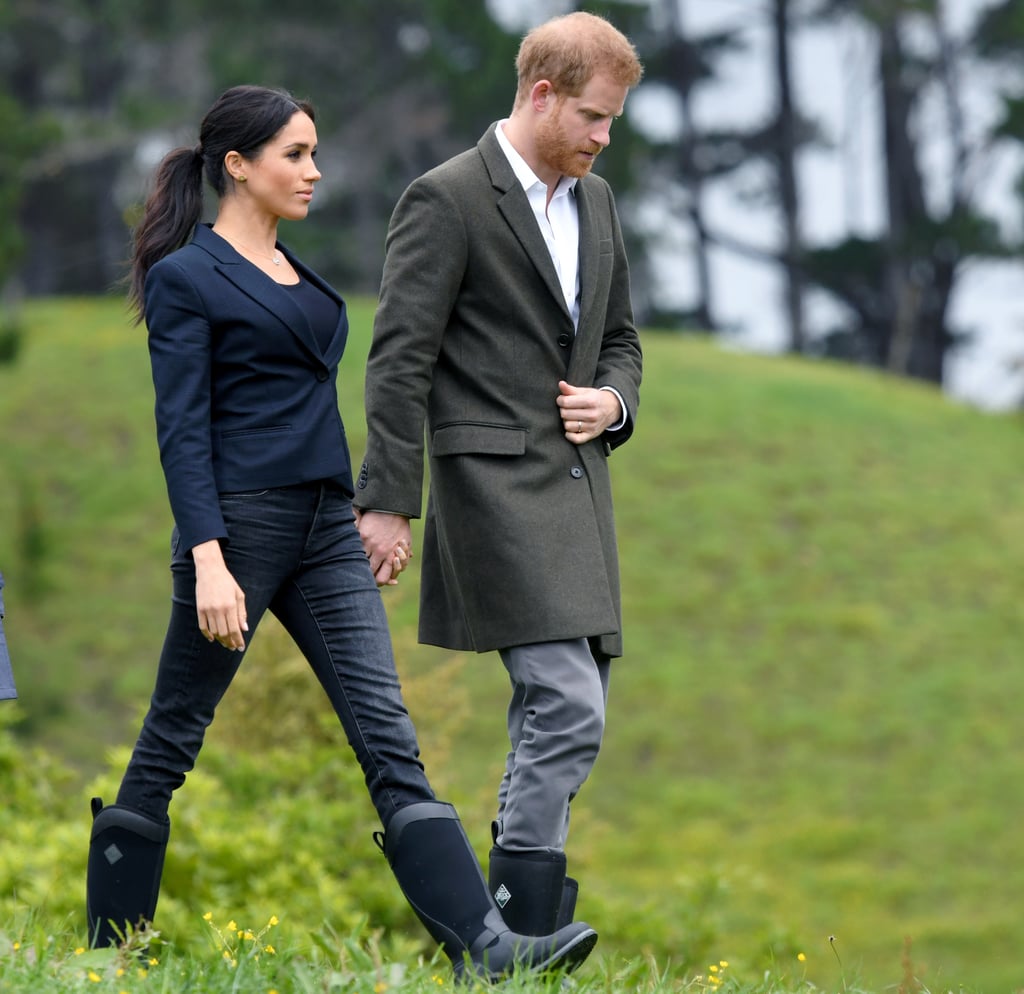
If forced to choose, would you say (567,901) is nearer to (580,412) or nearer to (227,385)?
(580,412)

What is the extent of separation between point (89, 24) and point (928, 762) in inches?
858

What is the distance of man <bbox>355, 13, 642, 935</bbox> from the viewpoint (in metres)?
3.61

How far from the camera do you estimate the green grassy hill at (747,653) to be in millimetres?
9234

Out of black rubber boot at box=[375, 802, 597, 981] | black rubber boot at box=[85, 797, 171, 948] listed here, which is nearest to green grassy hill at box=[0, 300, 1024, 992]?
black rubber boot at box=[375, 802, 597, 981]

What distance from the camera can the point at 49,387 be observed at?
18.0 m

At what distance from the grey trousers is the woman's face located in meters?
1.14

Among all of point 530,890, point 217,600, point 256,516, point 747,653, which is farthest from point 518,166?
point 747,653

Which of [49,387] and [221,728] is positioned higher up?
[49,387]

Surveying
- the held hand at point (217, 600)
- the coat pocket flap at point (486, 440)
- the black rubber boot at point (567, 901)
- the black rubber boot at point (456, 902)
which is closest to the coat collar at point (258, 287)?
the coat pocket flap at point (486, 440)

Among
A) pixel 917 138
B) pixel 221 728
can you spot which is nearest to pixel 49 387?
pixel 221 728

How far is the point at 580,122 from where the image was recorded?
145 inches

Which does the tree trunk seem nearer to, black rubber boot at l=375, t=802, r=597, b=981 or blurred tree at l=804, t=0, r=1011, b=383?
blurred tree at l=804, t=0, r=1011, b=383

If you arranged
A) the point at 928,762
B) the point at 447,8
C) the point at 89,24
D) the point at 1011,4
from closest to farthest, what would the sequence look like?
the point at 928,762 → the point at 447,8 → the point at 1011,4 → the point at 89,24

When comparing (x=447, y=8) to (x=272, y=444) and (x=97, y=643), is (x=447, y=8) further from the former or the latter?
(x=272, y=444)
